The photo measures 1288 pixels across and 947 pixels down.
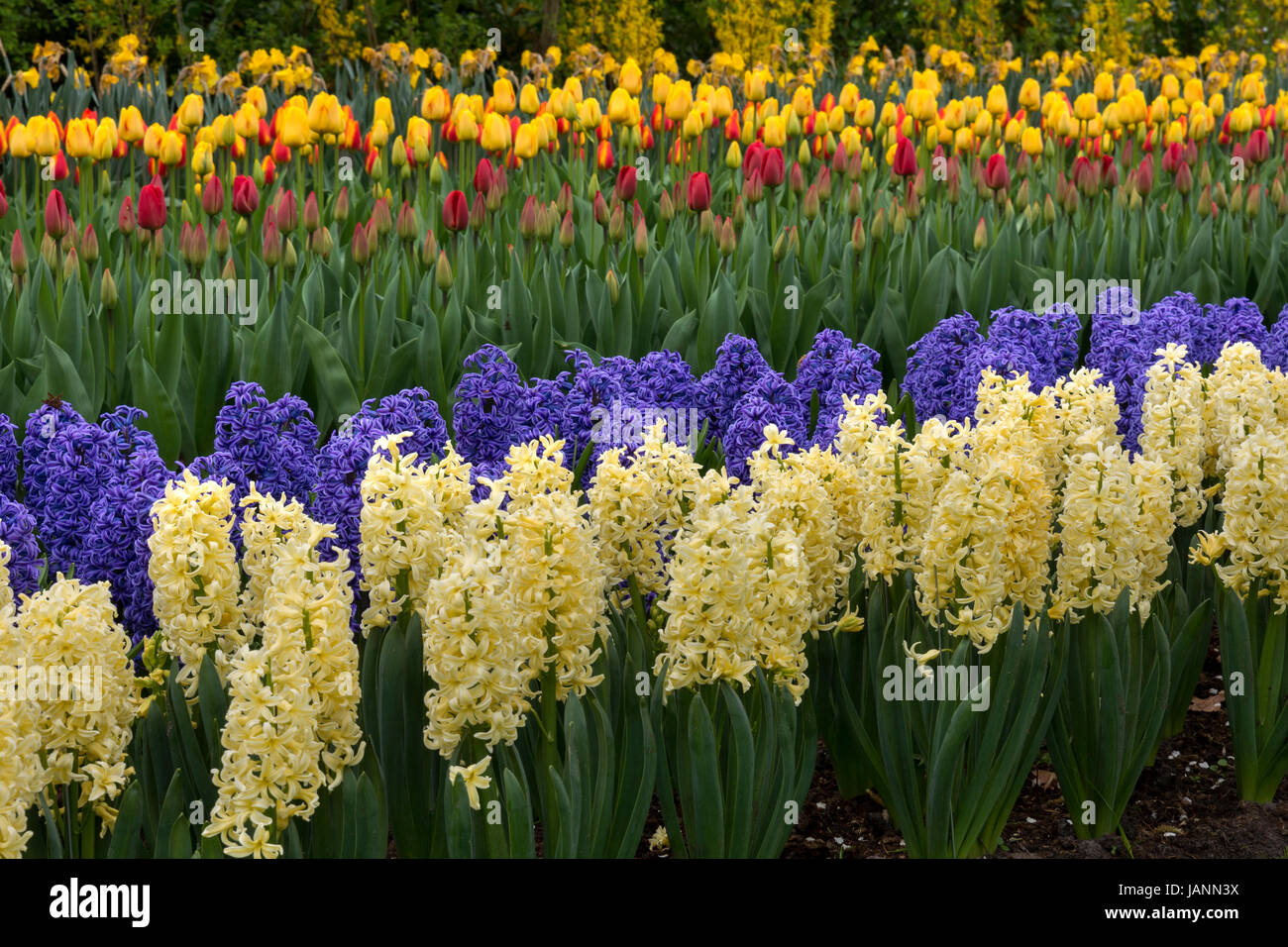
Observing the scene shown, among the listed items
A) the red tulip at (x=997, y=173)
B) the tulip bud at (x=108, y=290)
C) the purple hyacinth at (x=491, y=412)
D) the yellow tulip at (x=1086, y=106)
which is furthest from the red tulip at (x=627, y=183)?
the yellow tulip at (x=1086, y=106)

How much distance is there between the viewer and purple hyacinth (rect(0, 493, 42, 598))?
2.43 m

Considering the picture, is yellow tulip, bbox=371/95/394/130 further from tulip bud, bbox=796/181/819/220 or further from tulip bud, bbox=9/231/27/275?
tulip bud, bbox=9/231/27/275

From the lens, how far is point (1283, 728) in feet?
9.03

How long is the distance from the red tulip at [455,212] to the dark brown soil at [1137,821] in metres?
2.17

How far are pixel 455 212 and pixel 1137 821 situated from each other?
8.94 feet

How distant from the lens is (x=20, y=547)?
8.05 ft

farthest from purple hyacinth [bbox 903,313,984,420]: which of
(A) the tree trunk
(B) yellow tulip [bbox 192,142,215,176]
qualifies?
(A) the tree trunk

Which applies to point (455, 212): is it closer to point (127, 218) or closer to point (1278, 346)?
point (127, 218)

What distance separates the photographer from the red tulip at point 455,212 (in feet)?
14.6

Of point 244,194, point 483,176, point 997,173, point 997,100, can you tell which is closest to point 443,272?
point 244,194

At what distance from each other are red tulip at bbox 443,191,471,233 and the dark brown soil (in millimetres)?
2174

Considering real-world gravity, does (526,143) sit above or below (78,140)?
above

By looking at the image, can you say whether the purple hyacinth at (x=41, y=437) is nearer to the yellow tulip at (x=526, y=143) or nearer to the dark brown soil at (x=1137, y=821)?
the dark brown soil at (x=1137, y=821)

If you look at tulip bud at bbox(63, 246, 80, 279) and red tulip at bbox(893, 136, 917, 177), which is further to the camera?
red tulip at bbox(893, 136, 917, 177)
